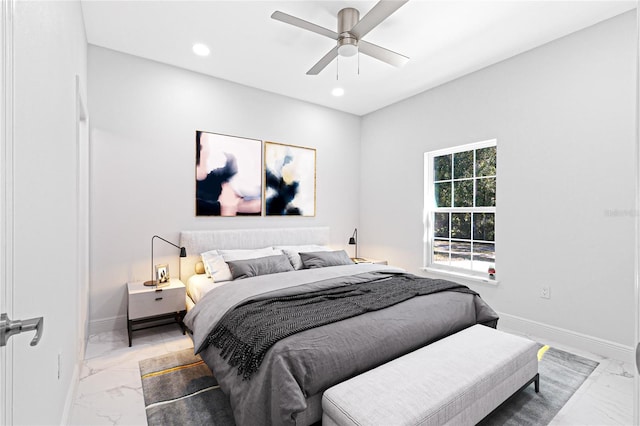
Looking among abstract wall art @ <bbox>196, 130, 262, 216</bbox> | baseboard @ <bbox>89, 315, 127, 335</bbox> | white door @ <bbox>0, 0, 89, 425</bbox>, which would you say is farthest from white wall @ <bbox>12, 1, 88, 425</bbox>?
abstract wall art @ <bbox>196, 130, 262, 216</bbox>

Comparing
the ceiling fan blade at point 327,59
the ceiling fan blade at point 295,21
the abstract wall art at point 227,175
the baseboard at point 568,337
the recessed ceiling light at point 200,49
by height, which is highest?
the recessed ceiling light at point 200,49

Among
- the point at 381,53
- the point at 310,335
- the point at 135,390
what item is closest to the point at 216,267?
the point at 135,390

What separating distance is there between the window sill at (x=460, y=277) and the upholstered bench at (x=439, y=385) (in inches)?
58.9

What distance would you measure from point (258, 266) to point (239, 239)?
0.71 metres

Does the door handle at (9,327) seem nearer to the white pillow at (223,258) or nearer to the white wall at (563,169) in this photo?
the white pillow at (223,258)

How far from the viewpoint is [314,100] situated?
450 cm

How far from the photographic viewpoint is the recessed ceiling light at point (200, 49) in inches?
121

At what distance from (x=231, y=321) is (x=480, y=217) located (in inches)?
117

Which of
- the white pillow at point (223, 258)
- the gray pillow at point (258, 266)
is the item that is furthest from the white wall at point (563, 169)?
the white pillow at point (223, 258)

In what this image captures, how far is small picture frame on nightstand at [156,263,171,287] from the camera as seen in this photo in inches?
122

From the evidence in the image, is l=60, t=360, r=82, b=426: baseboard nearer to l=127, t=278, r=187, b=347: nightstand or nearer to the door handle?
l=127, t=278, r=187, b=347: nightstand

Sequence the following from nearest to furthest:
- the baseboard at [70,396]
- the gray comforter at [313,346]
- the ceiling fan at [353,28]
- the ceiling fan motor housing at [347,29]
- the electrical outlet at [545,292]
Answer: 1. the gray comforter at [313,346]
2. the baseboard at [70,396]
3. the ceiling fan at [353,28]
4. the ceiling fan motor housing at [347,29]
5. the electrical outlet at [545,292]

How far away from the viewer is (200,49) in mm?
3139

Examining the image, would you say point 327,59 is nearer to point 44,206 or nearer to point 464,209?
point 44,206
